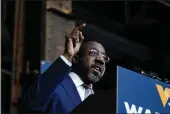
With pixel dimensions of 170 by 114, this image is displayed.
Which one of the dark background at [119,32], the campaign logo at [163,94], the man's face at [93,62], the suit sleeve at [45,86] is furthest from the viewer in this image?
the campaign logo at [163,94]

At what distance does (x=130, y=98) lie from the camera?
5.79 metres

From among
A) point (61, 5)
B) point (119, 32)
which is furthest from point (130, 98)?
point (61, 5)

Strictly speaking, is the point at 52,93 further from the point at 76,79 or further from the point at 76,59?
the point at 76,59

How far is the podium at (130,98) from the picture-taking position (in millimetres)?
5672

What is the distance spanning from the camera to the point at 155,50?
6.35 metres

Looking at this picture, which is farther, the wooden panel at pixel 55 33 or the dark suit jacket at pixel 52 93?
the wooden panel at pixel 55 33

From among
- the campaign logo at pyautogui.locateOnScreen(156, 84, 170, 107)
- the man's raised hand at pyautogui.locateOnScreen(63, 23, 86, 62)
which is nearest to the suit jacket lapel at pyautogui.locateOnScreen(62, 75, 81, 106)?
the man's raised hand at pyautogui.locateOnScreen(63, 23, 86, 62)

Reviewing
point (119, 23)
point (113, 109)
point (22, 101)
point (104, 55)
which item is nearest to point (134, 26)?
point (119, 23)

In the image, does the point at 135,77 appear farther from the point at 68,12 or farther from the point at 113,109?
the point at 68,12

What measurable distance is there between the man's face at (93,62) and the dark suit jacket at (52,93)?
24 cm

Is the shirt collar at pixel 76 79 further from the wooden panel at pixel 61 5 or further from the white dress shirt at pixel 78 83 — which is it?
the wooden panel at pixel 61 5

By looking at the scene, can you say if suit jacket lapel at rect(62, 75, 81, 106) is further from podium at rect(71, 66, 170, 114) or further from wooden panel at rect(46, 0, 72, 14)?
wooden panel at rect(46, 0, 72, 14)

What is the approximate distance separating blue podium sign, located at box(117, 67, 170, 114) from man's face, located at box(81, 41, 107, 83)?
20cm

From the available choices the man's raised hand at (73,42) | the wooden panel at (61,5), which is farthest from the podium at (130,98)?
the wooden panel at (61,5)
